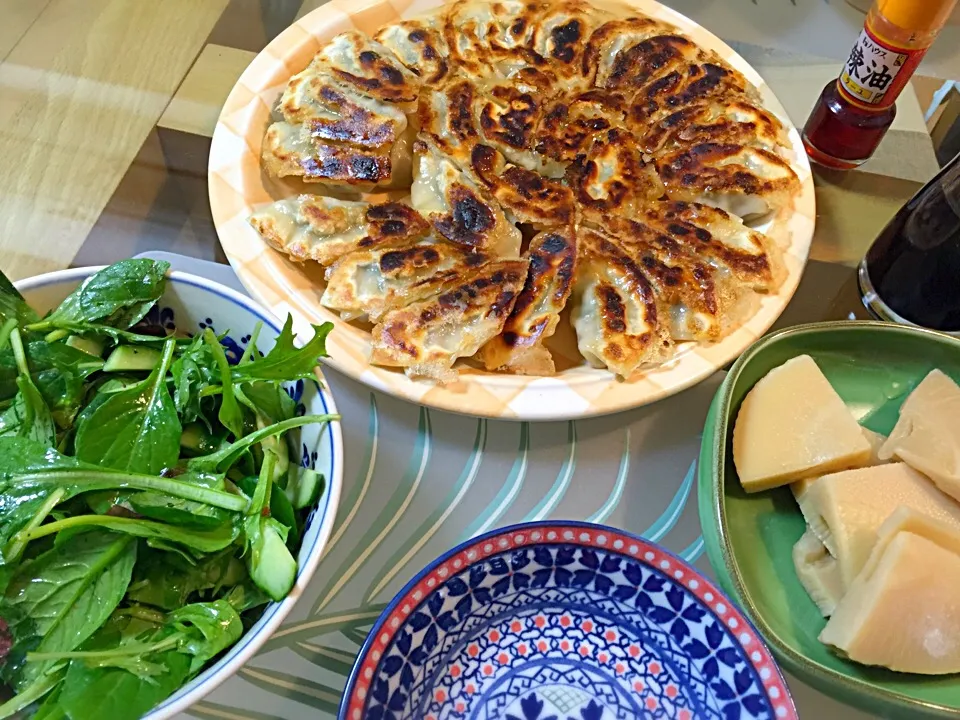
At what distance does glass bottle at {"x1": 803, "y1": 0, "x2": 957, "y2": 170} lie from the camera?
1199 millimetres

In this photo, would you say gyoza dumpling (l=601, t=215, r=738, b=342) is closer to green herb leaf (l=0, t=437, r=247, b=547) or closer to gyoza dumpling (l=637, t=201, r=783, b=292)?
gyoza dumpling (l=637, t=201, r=783, b=292)

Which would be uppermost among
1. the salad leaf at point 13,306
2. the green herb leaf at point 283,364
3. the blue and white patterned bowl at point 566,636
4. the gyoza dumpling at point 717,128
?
the gyoza dumpling at point 717,128

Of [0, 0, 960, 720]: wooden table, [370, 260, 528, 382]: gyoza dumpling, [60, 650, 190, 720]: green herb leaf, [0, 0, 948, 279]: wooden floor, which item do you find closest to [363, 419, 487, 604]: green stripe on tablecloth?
[0, 0, 960, 720]: wooden table

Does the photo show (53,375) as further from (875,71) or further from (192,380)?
(875,71)

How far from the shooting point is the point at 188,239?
1260mm

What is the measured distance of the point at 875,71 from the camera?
4.19 feet

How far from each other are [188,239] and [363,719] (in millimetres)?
834

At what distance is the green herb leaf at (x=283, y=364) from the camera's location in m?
0.79

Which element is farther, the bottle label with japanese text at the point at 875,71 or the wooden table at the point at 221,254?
the bottle label with japanese text at the point at 875,71

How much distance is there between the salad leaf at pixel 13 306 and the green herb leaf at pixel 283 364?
9.2 inches

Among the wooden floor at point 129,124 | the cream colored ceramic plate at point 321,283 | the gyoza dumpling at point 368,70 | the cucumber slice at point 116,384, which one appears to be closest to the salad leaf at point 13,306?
the cucumber slice at point 116,384

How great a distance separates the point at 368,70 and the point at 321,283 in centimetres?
42

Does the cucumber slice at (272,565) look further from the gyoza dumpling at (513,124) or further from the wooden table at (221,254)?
the gyoza dumpling at (513,124)

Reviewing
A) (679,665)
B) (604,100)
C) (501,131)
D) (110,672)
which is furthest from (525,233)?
(110,672)
